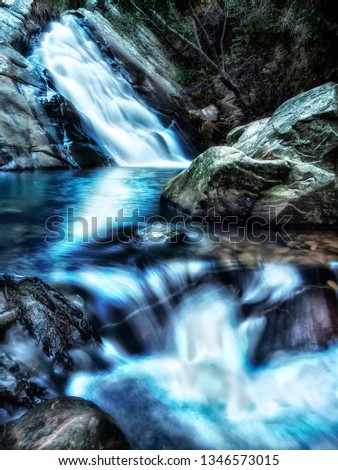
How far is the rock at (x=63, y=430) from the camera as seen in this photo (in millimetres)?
1684

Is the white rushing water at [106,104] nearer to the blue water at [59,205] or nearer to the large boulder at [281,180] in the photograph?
the blue water at [59,205]

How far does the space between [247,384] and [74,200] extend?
13.5 ft

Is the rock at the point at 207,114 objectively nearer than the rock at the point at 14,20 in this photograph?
No

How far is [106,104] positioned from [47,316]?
29.7ft

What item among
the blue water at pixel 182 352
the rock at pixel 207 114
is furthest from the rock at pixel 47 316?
the rock at pixel 207 114

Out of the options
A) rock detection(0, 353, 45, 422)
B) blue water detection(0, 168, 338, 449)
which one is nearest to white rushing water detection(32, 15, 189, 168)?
blue water detection(0, 168, 338, 449)

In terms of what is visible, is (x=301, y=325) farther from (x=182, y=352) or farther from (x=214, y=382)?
(x=182, y=352)

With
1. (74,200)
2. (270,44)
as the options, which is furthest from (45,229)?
(270,44)

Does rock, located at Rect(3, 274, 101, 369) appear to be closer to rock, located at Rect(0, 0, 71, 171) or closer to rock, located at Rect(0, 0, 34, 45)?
rock, located at Rect(0, 0, 71, 171)

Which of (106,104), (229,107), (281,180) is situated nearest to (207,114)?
(229,107)

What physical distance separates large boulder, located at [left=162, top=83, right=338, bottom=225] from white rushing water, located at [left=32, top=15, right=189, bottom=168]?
475cm

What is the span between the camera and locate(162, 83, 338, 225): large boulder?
14.2 feet

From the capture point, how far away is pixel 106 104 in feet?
34.5

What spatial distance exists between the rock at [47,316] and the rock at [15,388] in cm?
21
